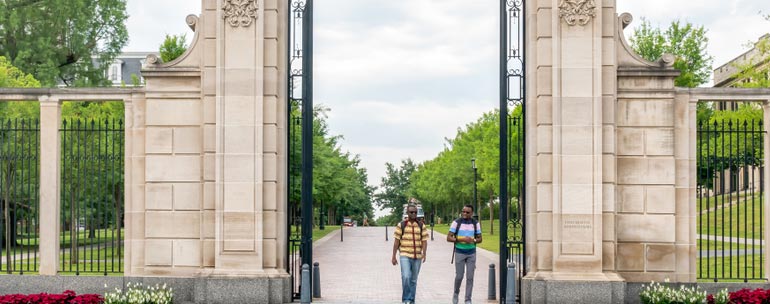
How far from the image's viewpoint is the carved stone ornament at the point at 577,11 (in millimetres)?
15703

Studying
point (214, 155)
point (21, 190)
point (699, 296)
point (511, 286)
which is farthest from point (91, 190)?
point (699, 296)

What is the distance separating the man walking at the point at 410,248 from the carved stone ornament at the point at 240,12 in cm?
416

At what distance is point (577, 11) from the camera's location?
15711 mm

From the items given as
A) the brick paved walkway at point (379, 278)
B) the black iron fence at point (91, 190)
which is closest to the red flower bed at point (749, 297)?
Result: the brick paved walkway at point (379, 278)

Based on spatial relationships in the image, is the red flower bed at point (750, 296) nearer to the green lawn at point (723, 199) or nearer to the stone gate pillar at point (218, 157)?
the green lawn at point (723, 199)

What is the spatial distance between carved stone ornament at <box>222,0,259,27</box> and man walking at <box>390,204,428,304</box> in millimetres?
4164

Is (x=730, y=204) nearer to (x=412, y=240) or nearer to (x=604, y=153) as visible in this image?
(x=604, y=153)

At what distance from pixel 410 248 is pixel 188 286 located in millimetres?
3908

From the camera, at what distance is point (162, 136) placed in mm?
16281

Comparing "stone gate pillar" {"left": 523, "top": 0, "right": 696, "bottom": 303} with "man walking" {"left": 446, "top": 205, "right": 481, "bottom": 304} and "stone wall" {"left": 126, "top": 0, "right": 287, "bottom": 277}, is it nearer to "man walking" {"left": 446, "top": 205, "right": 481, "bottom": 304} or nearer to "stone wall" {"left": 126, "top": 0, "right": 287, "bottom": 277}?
"man walking" {"left": 446, "top": 205, "right": 481, "bottom": 304}

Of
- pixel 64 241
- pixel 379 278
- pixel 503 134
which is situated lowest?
pixel 379 278

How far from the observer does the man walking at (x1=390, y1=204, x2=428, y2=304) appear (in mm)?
15469

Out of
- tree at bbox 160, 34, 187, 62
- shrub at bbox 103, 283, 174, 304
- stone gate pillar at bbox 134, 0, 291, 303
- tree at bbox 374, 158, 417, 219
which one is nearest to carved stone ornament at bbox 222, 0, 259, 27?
stone gate pillar at bbox 134, 0, 291, 303

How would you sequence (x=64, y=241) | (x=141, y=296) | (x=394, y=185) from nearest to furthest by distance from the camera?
(x=141, y=296), (x=64, y=241), (x=394, y=185)
